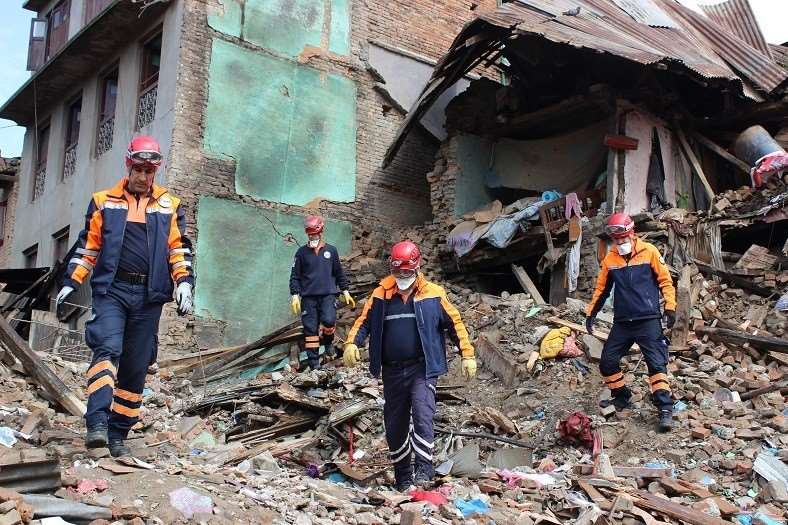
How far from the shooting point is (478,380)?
31.2 feet

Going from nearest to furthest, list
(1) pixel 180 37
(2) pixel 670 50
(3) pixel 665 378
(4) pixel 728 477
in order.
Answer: (4) pixel 728 477 → (3) pixel 665 378 → (2) pixel 670 50 → (1) pixel 180 37

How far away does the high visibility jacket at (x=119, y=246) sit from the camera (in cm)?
537

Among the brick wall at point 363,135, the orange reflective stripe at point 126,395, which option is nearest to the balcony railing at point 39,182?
the brick wall at point 363,135

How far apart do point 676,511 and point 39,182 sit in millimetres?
17131

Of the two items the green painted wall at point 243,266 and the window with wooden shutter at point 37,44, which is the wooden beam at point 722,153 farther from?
the window with wooden shutter at point 37,44

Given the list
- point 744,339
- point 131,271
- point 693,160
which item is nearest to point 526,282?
point 693,160

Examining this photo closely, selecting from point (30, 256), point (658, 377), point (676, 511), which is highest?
point (30, 256)

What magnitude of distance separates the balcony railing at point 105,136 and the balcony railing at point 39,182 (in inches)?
120

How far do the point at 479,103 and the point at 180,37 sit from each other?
5398mm

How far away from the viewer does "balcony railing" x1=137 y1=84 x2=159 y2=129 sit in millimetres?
14196

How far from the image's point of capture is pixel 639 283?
24.5 ft

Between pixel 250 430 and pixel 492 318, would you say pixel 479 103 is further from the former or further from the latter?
pixel 250 430

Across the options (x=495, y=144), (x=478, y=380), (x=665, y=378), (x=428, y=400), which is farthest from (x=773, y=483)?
(x=495, y=144)

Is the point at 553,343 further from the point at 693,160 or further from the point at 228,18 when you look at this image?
the point at 228,18
